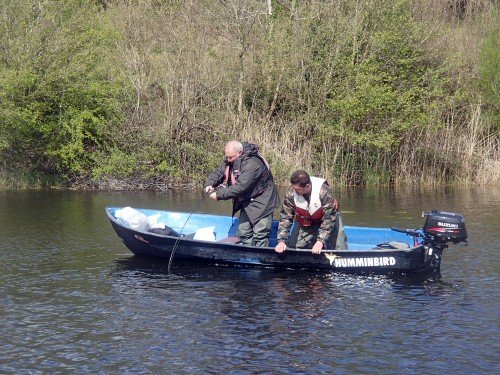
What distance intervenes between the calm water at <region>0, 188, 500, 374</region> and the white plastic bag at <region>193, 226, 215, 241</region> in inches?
34.6

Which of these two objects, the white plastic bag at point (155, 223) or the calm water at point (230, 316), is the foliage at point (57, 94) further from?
the white plastic bag at point (155, 223)

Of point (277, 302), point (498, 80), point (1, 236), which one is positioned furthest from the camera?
point (498, 80)

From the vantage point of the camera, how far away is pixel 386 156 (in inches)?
971

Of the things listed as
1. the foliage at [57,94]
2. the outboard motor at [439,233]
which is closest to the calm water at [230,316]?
the outboard motor at [439,233]

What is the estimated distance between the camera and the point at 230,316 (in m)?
9.85

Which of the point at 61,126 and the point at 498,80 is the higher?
the point at 498,80

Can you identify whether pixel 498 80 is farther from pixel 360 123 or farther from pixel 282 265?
pixel 282 265

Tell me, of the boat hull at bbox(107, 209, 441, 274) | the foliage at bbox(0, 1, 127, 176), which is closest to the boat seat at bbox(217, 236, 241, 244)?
the boat hull at bbox(107, 209, 441, 274)

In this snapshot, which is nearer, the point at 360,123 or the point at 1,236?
the point at 1,236

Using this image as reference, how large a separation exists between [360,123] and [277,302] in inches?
574

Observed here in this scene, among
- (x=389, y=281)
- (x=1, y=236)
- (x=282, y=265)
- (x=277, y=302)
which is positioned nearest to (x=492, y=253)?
(x=389, y=281)

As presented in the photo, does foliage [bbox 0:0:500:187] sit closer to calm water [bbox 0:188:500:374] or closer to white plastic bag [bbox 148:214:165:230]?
Answer: calm water [bbox 0:188:500:374]

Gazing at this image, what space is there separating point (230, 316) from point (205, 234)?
3.63m

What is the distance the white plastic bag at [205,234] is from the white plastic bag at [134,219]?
0.80 metres
